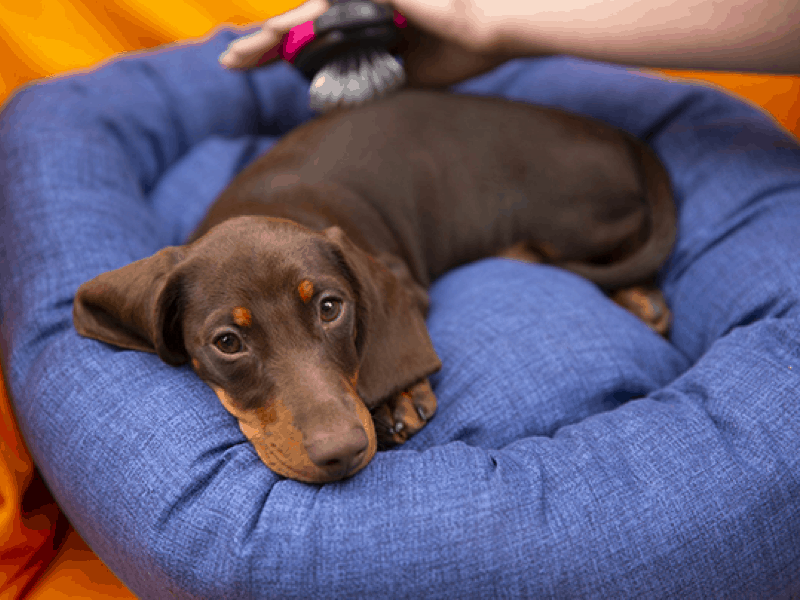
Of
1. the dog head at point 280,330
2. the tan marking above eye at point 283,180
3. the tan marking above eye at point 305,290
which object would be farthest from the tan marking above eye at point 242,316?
the tan marking above eye at point 283,180

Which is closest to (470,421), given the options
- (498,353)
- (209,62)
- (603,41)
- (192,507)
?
(498,353)

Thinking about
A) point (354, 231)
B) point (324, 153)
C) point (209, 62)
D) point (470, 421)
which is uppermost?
point (209, 62)

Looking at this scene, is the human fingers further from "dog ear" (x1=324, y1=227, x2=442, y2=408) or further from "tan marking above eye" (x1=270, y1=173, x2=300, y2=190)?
"dog ear" (x1=324, y1=227, x2=442, y2=408)

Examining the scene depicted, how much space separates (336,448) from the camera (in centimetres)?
133

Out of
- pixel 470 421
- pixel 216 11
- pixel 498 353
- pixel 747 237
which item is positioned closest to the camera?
pixel 470 421

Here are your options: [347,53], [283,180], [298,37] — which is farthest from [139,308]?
[347,53]

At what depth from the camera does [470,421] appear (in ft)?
5.54

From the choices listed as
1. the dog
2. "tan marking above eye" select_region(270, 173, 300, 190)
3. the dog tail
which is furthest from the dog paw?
the dog tail

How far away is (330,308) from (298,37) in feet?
4.05

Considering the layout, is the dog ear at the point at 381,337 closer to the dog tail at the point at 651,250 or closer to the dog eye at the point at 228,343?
the dog eye at the point at 228,343

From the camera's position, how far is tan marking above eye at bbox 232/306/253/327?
4.92ft

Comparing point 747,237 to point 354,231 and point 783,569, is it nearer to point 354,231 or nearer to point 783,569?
point 783,569

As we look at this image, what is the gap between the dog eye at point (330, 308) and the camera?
159cm

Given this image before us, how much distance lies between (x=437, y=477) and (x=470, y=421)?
29cm
